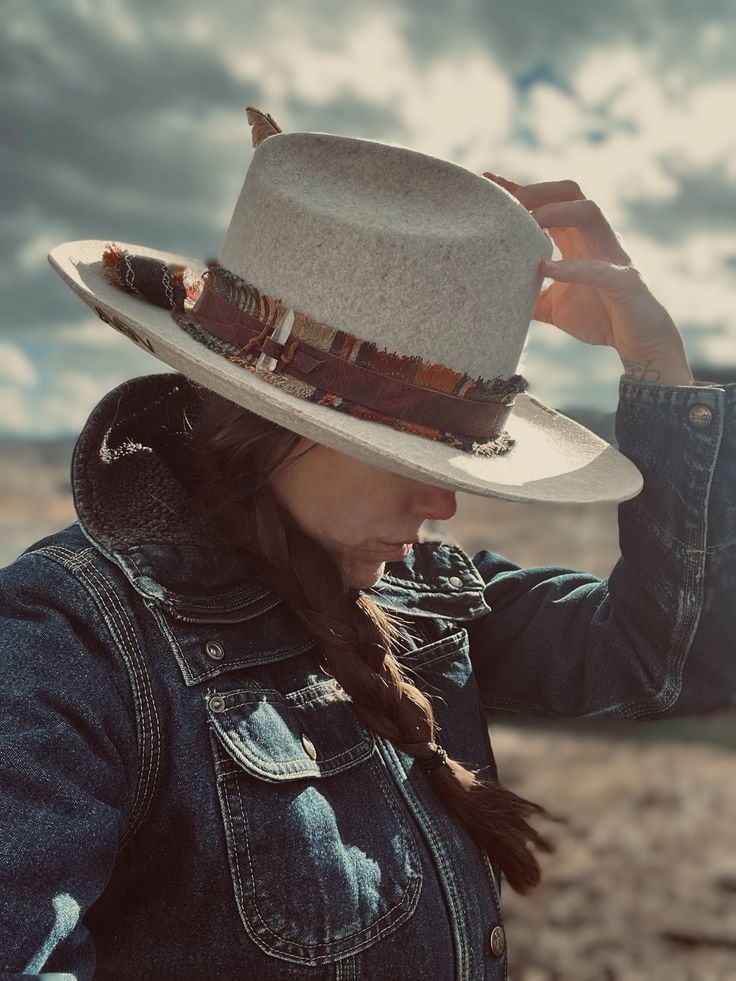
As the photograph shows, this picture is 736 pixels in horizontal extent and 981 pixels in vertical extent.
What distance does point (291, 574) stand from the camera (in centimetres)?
167

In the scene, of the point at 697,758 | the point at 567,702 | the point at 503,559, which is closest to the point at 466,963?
the point at 567,702

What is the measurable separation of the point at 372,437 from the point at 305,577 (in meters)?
0.33

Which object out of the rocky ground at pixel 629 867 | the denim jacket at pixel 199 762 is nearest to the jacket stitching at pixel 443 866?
the denim jacket at pixel 199 762

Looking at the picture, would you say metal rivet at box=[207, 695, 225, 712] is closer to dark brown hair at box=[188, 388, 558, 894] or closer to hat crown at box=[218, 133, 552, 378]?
dark brown hair at box=[188, 388, 558, 894]

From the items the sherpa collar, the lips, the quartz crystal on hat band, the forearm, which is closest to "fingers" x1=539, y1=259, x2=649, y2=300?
the forearm

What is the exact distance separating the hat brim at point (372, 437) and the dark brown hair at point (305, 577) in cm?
15

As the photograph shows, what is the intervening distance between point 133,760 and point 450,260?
0.95 metres

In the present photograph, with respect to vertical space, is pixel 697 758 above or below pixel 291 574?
below

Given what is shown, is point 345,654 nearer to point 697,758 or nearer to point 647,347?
point 647,347

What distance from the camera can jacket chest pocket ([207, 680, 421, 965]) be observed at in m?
1.44

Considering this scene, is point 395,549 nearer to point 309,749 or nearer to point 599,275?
point 309,749

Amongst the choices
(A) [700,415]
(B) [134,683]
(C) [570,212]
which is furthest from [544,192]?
(B) [134,683]

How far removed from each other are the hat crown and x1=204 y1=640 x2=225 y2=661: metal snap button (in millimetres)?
566

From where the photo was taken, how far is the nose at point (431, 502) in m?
1.66
